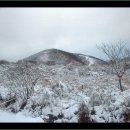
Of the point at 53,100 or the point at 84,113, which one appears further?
the point at 53,100

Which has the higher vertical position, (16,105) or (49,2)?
(49,2)

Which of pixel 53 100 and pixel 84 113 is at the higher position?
pixel 53 100

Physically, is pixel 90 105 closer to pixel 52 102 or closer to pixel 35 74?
pixel 52 102

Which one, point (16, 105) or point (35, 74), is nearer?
point (16, 105)

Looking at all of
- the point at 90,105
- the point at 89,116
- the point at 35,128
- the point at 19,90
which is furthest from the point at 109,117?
the point at 19,90

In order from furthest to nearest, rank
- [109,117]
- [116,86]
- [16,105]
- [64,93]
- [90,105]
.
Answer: [116,86]
[64,93]
[16,105]
[90,105]
[109,117]

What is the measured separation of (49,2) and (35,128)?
155 centimetres

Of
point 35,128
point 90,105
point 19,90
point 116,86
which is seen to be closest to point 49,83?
point 19,90

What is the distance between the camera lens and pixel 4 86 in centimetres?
619

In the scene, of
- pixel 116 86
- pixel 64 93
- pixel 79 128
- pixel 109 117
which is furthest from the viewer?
pixel 116 86

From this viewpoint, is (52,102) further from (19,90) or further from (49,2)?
(49,2)

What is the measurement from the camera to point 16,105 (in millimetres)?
5234

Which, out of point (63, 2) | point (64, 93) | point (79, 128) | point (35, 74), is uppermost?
point (63, 2)

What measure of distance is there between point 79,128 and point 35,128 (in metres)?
0.52
